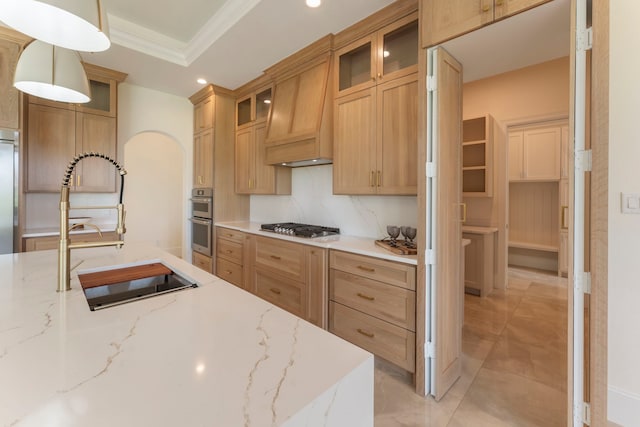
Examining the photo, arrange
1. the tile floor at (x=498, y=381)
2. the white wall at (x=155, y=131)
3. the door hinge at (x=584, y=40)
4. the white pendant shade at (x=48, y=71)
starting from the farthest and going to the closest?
1. the white wall at (x=155, y=131)
2. the tile floor at (x=498, y=381)
3. the white pendant shade at (x=48, y=71)
4. the door hinge at (x=584, y=40)

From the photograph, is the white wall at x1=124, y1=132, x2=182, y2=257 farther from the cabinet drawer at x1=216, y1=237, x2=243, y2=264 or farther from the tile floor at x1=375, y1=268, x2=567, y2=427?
the tile floor at x1=375, y1=268, x2=567, y2=427

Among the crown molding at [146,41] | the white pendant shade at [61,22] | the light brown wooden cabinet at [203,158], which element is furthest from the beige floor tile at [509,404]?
the crown molding at [146,41]

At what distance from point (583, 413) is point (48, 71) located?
3.06 metres

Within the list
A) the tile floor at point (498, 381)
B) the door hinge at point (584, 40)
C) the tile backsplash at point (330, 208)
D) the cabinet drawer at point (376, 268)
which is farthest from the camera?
the tile backsplash at point (330, 208)

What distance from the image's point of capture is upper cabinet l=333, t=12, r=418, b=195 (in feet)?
6.98

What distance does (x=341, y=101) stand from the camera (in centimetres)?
256

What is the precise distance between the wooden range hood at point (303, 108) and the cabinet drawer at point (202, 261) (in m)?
1.77

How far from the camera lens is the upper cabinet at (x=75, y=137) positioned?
2996mm

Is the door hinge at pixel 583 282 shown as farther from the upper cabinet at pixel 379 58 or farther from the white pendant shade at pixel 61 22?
the white pendant shade at pixel 61 22

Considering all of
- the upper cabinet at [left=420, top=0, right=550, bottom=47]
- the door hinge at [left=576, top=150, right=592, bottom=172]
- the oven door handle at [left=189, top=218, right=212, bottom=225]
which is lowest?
the oven door handle at [left=189, top=218, right=212, bottom=225]

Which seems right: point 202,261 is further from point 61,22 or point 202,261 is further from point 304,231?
point 61,22

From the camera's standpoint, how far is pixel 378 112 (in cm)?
229

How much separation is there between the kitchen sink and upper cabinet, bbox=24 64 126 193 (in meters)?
2.55
